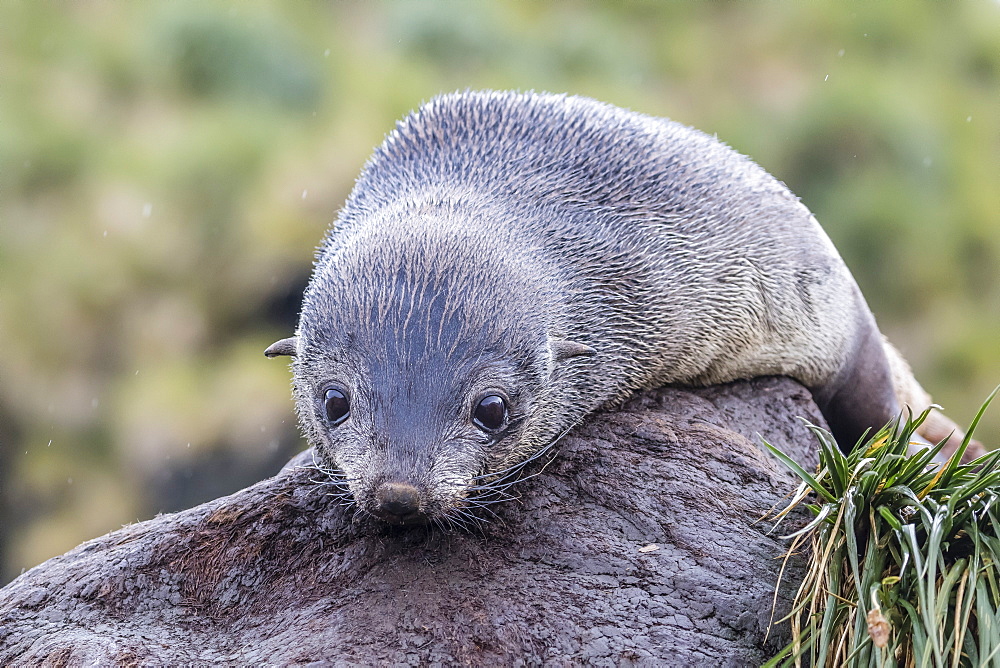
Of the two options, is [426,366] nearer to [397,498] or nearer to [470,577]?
[397,498]

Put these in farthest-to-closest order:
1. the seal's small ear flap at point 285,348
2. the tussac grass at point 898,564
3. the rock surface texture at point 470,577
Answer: the seal's small ear flap at point 285,348 → the rock surface texture at point 470,577 → the tussac grass at point 898,564

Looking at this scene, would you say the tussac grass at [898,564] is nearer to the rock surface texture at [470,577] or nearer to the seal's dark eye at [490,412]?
the rock surface texture at [470,577]

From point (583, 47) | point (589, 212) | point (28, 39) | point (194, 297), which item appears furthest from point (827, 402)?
point (28, 39)

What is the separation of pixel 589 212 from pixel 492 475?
1624 millimetres

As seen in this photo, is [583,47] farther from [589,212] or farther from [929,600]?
[929,600]

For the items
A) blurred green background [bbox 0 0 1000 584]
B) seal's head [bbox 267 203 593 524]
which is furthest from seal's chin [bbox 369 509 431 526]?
blurred green background [bbox 0 0 1000 584]

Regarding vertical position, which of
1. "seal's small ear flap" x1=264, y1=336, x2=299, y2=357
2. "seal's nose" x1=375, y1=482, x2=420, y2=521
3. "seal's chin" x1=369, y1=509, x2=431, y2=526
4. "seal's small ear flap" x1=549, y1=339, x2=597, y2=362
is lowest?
"seal's chin" x1=369, y1=509, x2=431, y2=526

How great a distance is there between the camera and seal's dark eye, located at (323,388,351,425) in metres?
4.50

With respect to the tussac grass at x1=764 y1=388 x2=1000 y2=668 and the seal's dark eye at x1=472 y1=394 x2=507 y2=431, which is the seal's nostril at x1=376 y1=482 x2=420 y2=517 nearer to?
the seal's dark eye at x1=472 y1=394 x2=507 y2=431

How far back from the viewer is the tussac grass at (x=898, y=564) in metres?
3.79

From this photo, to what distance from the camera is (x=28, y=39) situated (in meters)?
21.7

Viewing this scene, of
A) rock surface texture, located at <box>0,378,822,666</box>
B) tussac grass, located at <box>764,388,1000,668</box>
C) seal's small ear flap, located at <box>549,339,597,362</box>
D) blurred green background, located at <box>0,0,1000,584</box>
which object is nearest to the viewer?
tussac grass, located at <box>764,388,1000,668</box>

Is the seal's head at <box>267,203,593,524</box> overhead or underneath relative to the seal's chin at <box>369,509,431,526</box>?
overhead

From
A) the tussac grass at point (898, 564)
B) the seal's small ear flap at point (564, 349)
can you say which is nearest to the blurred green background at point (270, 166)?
the seal's small ear flap at point (564, 349)
